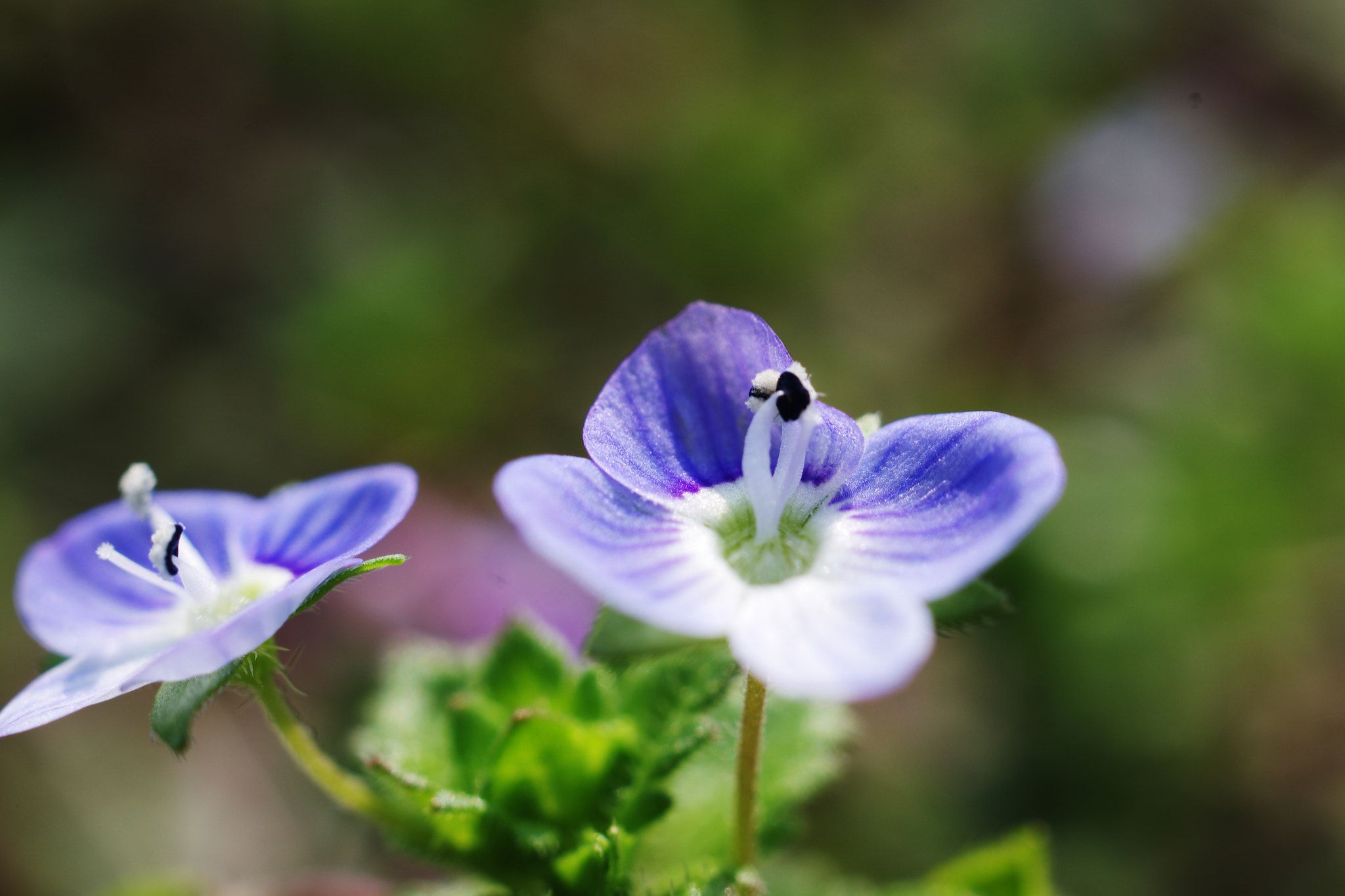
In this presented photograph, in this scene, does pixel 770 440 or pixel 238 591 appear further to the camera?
pixel 238 591

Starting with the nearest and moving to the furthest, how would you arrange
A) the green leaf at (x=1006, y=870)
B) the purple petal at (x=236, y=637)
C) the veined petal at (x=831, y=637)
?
the veined petal at (x=831, y=637)
the purple petal at (x=236, y=637)
the green leaf at (x=1006, y=870)

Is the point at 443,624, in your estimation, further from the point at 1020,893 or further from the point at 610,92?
the point at 610,92

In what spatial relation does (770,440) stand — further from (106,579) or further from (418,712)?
(106,579)

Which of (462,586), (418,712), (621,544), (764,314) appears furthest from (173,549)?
(764,314)

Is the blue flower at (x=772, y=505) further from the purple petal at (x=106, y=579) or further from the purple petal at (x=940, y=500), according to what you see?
the purple petal at (x=106, y=579)

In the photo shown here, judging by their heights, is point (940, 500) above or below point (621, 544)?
above

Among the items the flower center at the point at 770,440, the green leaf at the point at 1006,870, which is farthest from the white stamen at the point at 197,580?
the green leaf at the point at 1006,870

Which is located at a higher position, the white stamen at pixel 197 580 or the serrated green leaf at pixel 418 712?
the white stamen at pixel 197 580
